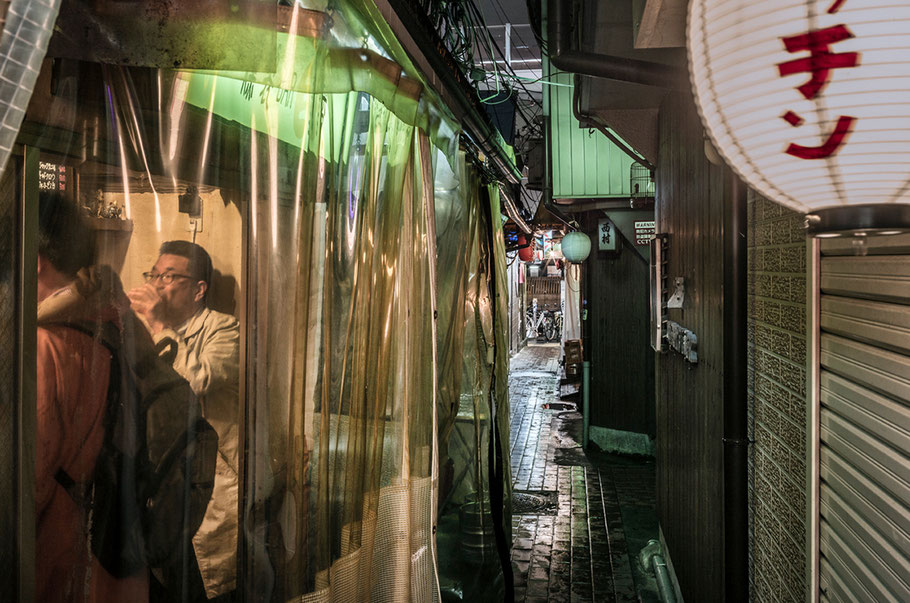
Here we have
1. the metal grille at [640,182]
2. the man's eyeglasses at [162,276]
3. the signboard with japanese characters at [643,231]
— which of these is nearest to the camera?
the man's eyeglasses at [162,276]

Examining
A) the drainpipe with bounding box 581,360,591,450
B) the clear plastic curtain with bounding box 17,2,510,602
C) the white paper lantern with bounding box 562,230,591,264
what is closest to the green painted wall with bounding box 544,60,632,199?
the white paper lantern with bounding box 562,230,591,264

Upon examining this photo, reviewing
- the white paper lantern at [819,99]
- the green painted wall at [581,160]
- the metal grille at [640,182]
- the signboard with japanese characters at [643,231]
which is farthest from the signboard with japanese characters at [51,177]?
A: the green painted wall at [581,160]

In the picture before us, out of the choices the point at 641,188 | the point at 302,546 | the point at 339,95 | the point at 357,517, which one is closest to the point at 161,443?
the point at 302,546

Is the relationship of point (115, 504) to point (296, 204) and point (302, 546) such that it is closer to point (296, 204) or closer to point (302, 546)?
point (302, 546)

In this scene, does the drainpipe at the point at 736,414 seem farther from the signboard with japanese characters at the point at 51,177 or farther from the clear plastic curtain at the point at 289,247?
the signboard with japanese characters at the point at 51,177

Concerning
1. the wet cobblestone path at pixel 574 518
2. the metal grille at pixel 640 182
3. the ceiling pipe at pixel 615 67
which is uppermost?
the metal grille at pixel 640 182

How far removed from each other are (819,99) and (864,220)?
1.01 feet

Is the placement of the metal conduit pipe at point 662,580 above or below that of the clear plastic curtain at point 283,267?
below

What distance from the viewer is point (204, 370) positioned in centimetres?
204

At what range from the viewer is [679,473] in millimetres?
5883

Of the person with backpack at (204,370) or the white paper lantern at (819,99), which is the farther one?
the person with backpack at (204,370)

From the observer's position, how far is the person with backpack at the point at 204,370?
6.19 ft

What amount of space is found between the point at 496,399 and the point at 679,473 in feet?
6.25

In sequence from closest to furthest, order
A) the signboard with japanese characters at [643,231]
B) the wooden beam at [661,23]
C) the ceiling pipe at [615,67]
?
the wooden beam at [661,23] < the ceiling pipe at [615,67] < the signboard with japanese characters at [643,231]
